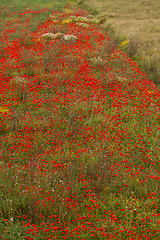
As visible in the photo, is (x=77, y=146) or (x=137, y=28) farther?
(x=137, y=28)

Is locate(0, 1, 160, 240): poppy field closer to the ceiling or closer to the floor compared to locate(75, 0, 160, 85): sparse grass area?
closer to the floor

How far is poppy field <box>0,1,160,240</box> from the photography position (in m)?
4.16

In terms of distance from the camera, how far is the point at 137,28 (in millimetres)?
17719

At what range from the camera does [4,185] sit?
187 inches

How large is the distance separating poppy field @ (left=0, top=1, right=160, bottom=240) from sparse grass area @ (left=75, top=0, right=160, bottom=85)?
43.2 inches

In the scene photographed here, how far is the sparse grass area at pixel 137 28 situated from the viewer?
12.0m

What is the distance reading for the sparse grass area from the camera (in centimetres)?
1205

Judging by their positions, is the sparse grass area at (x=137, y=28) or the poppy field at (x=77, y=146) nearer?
the poppy field at (x=77, y=146)

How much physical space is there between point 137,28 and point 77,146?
48.1ft

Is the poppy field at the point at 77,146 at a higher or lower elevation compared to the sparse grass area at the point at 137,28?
lower

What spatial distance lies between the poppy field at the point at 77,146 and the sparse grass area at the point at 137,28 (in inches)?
43.2

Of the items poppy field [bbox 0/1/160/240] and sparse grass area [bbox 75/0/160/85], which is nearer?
poppy field [bbox 0/1/160/240]

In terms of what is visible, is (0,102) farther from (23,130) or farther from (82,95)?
(82,95)

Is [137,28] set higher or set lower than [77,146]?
higher
